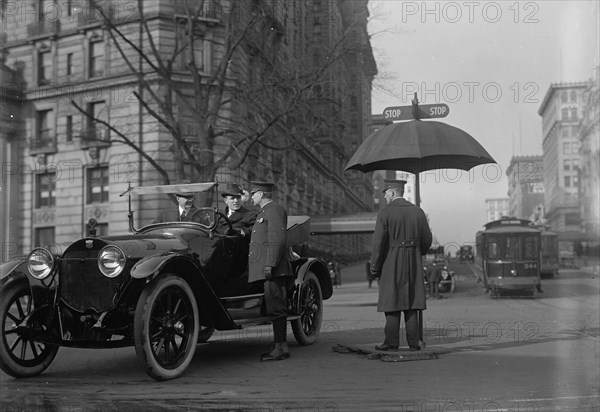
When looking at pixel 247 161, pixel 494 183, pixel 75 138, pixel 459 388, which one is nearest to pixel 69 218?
pixel 75 138

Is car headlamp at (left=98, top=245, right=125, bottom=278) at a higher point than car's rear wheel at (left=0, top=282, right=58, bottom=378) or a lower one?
higher

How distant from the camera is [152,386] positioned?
518 centimetres

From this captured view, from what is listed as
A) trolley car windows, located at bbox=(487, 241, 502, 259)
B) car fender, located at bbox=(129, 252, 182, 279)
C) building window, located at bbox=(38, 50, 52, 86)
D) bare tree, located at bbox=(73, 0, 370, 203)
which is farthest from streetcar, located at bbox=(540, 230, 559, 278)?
car fender, located at bbox=(129, 252, 182, 279)

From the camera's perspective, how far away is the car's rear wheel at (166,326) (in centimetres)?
518

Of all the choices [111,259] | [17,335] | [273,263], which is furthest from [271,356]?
[17,335]

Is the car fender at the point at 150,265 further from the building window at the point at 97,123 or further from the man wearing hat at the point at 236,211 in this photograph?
the building window at the point at 97,123

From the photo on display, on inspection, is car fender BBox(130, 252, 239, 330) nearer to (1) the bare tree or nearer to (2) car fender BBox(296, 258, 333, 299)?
(2) car fender BBox(296, 258, 333, 299)

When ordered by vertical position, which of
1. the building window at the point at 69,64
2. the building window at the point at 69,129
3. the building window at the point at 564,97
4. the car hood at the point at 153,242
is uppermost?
the building window at the point at 69,64

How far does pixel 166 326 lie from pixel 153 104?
17.3 metres

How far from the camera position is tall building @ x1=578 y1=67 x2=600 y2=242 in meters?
7.02

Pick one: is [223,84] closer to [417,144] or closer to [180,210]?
[180,210]

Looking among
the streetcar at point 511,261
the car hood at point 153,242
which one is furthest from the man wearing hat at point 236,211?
the streetcar at point 511,261

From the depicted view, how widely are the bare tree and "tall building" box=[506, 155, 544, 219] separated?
5.97 meters

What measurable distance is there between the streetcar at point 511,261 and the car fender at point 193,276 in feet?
44.6
